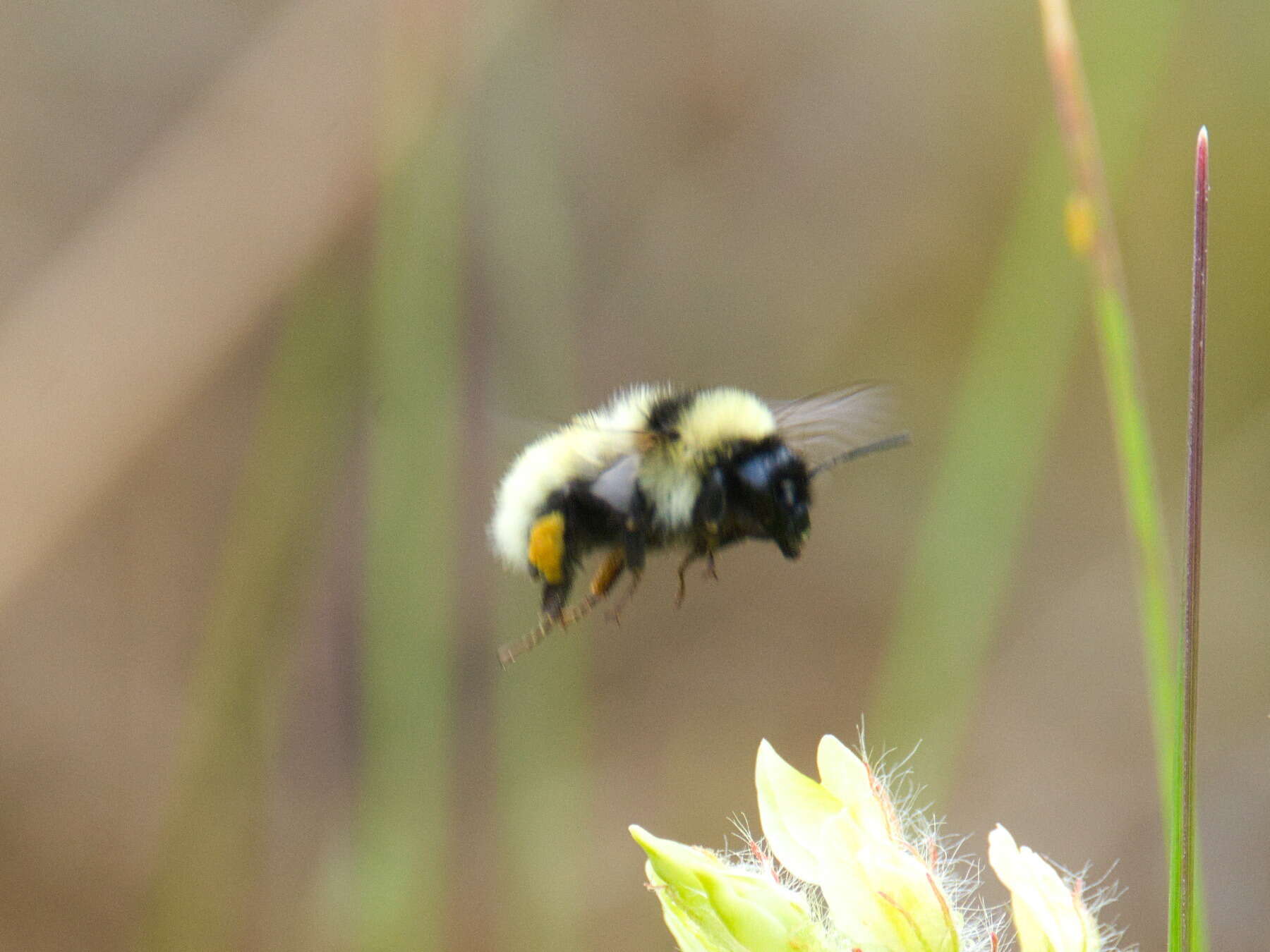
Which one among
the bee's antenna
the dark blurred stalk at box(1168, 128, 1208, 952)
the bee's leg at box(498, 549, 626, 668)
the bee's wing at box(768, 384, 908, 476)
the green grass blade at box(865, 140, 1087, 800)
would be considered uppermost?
the green grass blade at box(865, 140, 1087, 800)

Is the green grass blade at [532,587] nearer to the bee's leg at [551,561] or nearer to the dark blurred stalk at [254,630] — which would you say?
the dark blurred stalk at [254,630]

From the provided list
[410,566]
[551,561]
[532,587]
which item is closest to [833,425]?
[551,561]

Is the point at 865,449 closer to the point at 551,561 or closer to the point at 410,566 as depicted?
the point at 551,561

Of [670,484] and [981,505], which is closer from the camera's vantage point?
[670,484]

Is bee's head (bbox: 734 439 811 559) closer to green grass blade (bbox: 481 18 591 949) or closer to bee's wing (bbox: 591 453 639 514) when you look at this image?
bee's wing (bbox: 591 453 639 514)

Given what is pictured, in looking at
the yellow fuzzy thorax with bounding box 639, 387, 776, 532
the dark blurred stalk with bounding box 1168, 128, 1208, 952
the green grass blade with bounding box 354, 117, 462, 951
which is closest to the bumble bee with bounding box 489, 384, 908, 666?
the yellow fuzzy thorax with bounding box 639, 387, 776, 532

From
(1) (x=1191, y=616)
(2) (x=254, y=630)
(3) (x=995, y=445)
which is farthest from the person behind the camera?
(2) (x=254, y=630)

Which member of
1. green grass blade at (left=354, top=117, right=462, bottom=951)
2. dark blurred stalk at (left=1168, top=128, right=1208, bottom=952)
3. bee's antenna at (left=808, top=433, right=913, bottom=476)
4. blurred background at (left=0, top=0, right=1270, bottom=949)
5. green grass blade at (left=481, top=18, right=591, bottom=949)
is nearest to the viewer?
dark blurred stalk at (left=1168, top=128, right=1208, bottom=952)
